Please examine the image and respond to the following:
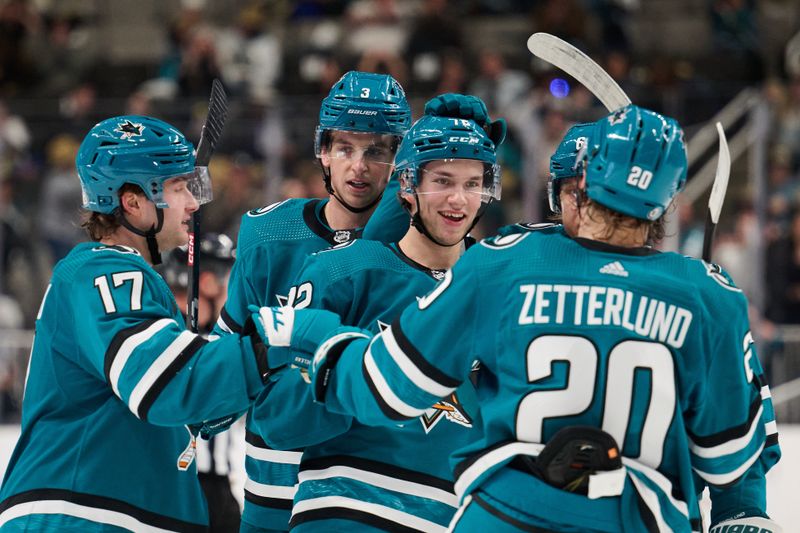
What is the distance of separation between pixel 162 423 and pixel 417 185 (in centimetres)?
77

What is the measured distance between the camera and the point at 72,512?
2.36m

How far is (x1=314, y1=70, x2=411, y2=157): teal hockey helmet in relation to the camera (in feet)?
9.94

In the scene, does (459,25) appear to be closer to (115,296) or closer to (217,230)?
(217,230)

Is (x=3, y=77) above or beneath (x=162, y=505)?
above

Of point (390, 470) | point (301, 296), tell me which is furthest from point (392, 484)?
point (301, 296)

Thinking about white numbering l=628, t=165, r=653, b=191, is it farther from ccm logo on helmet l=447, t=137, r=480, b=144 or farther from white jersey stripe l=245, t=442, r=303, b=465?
white jersey stripe l=245, t=442, r=303, b=465

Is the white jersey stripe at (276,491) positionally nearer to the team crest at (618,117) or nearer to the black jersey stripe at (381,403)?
the black jersey stripe at (381,403)

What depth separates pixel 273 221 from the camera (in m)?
3.12

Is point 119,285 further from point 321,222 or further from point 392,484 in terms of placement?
point 321,222

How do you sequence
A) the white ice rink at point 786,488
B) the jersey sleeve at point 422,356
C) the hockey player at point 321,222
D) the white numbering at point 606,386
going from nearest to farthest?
the white numbering at point 606,386
the jersey sleeve at point 422,356
the hockey player at point 321,222
the white ice rink at point 786,488

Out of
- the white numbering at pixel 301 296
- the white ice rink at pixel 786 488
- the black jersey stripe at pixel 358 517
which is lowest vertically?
the white ice rink at pixel 786 488

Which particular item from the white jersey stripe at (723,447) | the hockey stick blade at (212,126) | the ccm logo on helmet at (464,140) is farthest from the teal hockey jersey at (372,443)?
the white jersey stripe at (723,447)

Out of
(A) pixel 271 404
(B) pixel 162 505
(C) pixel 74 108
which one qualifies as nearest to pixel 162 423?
(B) pixel 162 505

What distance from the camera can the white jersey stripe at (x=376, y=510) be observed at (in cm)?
257
